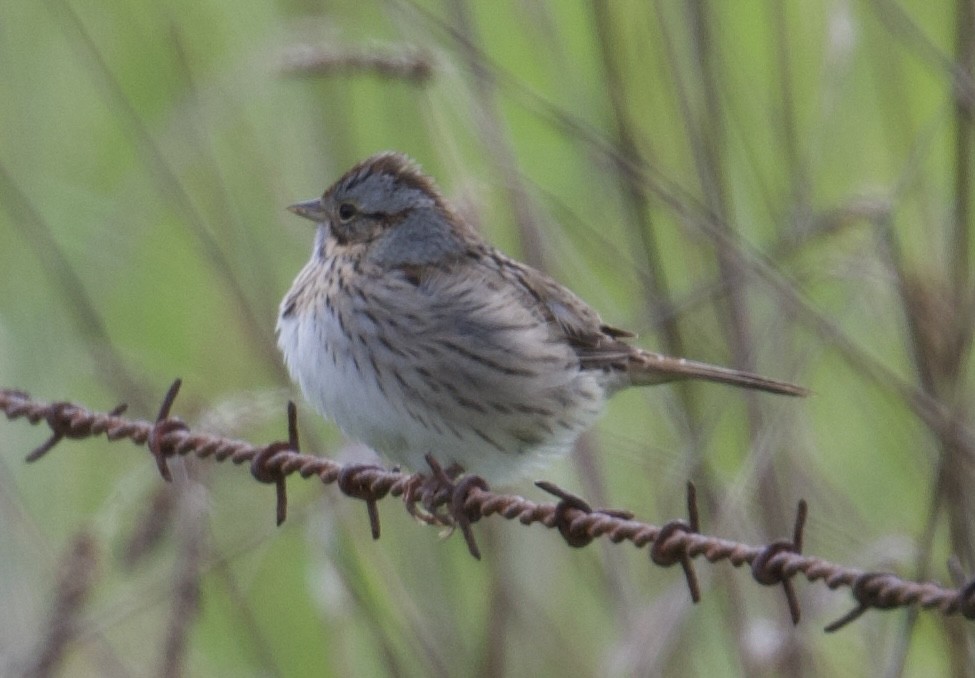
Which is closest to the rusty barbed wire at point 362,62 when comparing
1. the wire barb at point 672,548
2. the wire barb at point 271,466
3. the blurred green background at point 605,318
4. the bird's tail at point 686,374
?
the blurred green background at point 605,318

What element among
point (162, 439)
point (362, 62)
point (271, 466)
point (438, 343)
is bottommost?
point (438, 343)

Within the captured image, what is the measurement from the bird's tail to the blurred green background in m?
0.09

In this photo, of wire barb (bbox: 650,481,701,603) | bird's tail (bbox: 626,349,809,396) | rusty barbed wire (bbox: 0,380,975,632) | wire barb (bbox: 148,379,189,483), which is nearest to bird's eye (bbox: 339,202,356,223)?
bird's tail (bbox: 626,349,809,396)

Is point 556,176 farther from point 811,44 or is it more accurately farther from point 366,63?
point 366,63

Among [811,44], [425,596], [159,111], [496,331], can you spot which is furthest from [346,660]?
[159,111]

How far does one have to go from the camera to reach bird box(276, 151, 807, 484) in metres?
3.73

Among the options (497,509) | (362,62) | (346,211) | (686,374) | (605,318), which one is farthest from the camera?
(605,318)

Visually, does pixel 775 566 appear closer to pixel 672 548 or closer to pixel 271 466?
pixel 672 548

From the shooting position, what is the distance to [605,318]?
4586mm

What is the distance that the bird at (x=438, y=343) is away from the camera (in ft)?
12.2

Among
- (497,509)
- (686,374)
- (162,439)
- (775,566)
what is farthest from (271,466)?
(686,374)

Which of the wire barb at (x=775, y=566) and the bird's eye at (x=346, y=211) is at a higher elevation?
the bird's eye at (x=346, y=211)

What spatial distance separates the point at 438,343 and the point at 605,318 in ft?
2.92

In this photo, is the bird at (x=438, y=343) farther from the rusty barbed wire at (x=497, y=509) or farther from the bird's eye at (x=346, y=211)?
the rusty barbed wire at (x=497, y=509)
